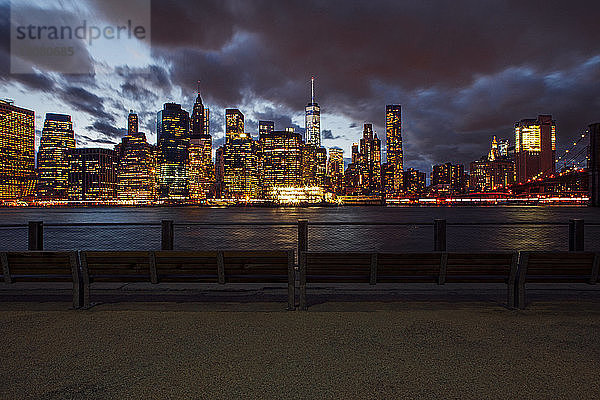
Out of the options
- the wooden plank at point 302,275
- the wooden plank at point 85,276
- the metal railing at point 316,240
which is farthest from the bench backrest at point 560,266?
the wooden plank at point 85,276

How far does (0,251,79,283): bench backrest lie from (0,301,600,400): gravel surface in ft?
1.59

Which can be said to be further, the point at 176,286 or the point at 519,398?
the point at 176,286

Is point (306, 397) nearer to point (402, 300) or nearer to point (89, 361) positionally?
point (89, 361)

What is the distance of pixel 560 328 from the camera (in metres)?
5.32

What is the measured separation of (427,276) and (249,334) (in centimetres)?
288

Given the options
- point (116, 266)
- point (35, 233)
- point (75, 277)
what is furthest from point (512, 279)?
point (35, 233)

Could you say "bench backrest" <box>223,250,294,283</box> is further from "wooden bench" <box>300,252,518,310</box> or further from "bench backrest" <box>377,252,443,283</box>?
"bench backrest" <box>377,252,443,283</box>

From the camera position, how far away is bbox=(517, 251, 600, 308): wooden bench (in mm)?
6172

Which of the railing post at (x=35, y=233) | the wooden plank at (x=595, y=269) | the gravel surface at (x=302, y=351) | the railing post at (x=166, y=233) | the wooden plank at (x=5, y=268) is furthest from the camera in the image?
the railing post at (x=166, y=233)

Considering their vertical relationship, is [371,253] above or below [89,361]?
above

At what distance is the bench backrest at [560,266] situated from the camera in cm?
617

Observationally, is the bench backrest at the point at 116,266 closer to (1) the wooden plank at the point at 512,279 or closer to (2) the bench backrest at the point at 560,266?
(1) the wooden plank at the point at 512,279

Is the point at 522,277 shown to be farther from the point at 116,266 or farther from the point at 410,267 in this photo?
the point at 116,266

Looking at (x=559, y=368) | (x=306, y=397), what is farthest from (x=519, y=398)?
(x=306, y=397)
